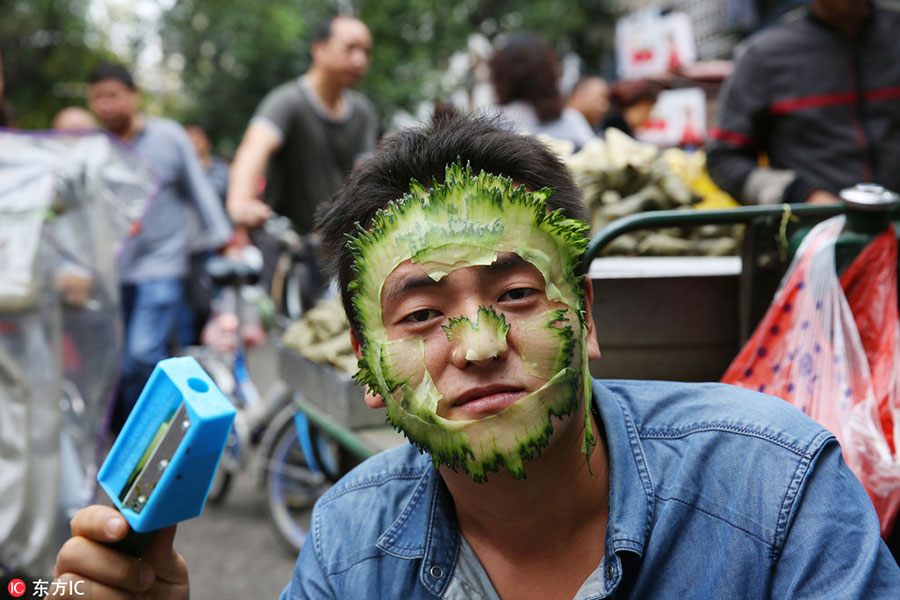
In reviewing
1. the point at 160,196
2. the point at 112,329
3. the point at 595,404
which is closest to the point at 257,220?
the point at 112,329

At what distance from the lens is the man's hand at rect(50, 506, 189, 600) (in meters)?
1.21

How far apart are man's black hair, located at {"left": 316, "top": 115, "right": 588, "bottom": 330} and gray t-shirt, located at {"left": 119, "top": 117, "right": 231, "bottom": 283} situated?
3.75m

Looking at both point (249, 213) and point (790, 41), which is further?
point (249, 213)

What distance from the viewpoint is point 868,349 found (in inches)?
75.2

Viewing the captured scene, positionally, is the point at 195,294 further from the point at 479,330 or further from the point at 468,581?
the point at 479,330

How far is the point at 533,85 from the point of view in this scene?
14.2ft

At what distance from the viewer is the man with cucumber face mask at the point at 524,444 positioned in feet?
4.16

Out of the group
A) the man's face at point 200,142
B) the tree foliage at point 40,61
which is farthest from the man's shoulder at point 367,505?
the tree foliage at point 40,61

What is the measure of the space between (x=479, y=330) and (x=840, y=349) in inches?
36.4

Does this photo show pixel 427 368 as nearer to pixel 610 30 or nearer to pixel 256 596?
pixel 256 596

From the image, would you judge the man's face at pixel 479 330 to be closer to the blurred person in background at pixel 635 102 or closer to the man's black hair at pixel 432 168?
the man's black hair at pixel 432 168

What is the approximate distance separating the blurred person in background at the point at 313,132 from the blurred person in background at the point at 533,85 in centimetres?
71

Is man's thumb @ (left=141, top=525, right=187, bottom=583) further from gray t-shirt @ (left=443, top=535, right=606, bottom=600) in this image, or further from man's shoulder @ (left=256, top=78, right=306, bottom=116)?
man's shoulder @ (left=256, top=78, right=306, bottom=116)

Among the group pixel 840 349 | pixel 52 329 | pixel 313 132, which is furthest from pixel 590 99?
pixel 840 349
